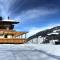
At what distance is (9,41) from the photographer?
16.9 m

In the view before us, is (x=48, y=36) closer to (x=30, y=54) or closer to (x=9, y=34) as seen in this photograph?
(x=30, y=54)

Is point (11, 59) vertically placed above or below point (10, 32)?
below

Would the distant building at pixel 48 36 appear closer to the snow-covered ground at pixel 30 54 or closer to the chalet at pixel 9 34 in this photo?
the snow-covered ground at pixel 30 54

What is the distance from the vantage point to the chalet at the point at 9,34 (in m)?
16.8

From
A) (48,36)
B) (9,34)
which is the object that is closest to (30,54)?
(48,36)

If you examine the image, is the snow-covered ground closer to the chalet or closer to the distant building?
the distant building

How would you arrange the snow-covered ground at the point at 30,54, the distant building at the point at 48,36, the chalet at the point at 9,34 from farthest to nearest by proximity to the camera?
1. the chalet at the point at 9,34
2. the distant building at the point at 48,36
3. the snow-covered ground at the point at 30,54

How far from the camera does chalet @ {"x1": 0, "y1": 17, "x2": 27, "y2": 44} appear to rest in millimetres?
16844

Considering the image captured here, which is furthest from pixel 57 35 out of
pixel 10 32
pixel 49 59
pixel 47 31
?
pixel 10 32

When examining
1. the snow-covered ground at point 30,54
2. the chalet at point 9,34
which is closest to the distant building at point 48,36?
the snow-covered ground at point 30,54

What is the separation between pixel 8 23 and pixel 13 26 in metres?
0.92

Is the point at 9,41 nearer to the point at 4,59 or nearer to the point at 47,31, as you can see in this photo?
the point at 47,31

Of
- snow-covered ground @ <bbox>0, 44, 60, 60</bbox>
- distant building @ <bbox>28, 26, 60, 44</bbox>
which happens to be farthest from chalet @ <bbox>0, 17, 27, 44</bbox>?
snow-covered ground @ <bbox>0, 44, 60, 60</bbox>

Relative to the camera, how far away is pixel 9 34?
1933cm
